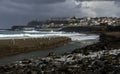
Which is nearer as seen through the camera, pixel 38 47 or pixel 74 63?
pixel 74 63

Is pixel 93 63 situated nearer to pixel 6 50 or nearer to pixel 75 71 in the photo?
pixel 75 71

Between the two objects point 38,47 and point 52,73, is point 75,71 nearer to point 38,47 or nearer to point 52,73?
point 52,73

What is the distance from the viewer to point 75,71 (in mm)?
17109

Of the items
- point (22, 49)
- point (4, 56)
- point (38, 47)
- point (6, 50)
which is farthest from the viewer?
point (38, 47)

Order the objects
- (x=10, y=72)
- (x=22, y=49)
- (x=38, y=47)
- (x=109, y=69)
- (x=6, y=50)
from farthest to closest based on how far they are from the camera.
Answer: (x=38, y=47)
(x=22, y=49)
(x=6, y=50)
(x=10, y=72)
(x=109, y=69)

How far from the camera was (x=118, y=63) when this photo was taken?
18.5 meters

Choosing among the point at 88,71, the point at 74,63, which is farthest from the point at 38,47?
the point at 88,71

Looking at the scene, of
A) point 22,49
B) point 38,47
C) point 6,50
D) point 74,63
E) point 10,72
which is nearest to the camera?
point 10,72

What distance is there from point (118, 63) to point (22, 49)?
1605 centimetres

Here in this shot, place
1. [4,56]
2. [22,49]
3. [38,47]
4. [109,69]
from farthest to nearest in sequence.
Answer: [38,47], [22,49], [4,56], [109,69]

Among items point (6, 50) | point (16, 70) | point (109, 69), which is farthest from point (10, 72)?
point (6, 50)

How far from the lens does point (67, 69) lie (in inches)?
691

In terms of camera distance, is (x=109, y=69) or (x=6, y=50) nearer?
(x=109, y=69)

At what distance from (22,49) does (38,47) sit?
4.70m
